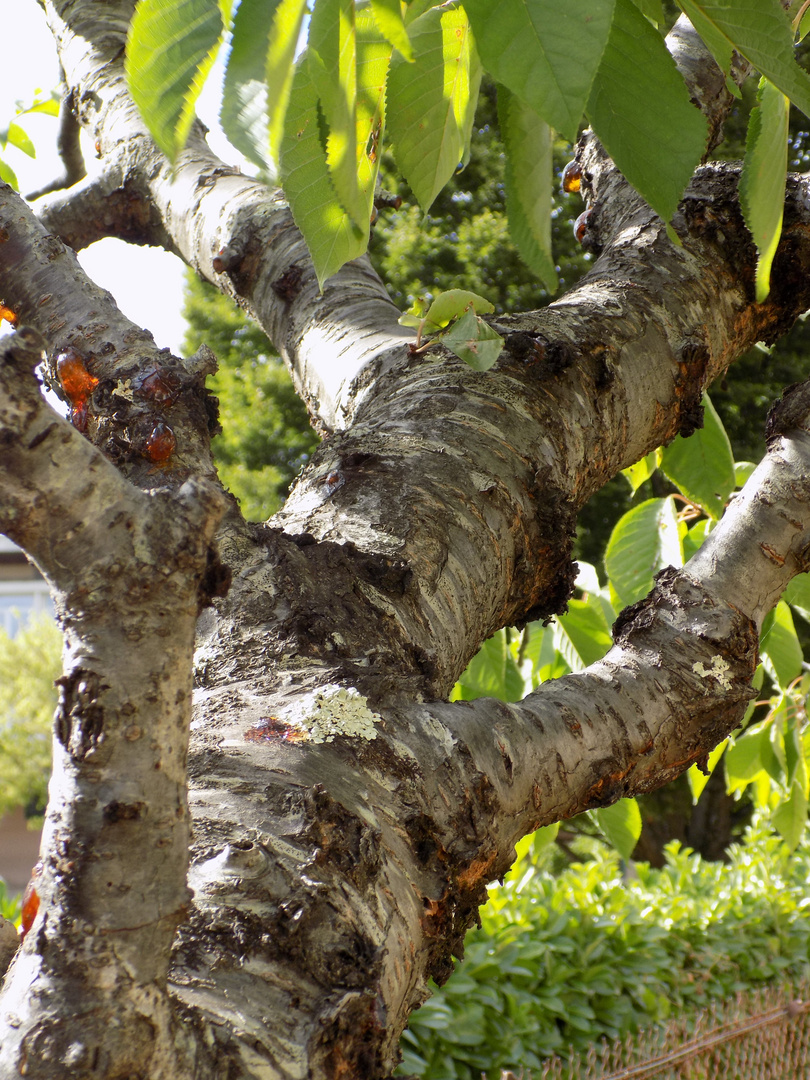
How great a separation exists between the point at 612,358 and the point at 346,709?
54 centimetres

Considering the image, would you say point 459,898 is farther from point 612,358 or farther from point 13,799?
point 13,799

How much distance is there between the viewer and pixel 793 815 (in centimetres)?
216

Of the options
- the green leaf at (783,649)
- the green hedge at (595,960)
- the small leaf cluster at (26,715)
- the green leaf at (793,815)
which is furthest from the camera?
the small leaf cluster at (26,715)

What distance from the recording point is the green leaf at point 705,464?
4.93ft

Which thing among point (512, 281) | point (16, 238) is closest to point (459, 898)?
point (16, 238)

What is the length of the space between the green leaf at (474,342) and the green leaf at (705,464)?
784mm

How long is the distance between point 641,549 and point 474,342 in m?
0.97

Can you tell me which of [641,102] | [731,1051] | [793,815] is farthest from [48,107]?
[731,1051]

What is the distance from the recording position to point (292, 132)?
0.43 m

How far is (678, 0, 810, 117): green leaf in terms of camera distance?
0.46 meters

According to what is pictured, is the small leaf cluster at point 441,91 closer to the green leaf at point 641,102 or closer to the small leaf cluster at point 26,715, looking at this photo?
the green leaf at point 641,102

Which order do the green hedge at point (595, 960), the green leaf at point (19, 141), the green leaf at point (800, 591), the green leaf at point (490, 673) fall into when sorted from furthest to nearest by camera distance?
1. the green hedge at point (595, 960)
2. the green leaf at point (490, 673)
3. the green leaf at point (800, 591)
4. the green leaf at point (19, 141)

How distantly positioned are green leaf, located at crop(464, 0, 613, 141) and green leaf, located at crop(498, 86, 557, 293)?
0.12 m

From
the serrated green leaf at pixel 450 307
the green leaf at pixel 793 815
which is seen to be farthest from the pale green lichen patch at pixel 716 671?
the green leaf at pixel 793 815
